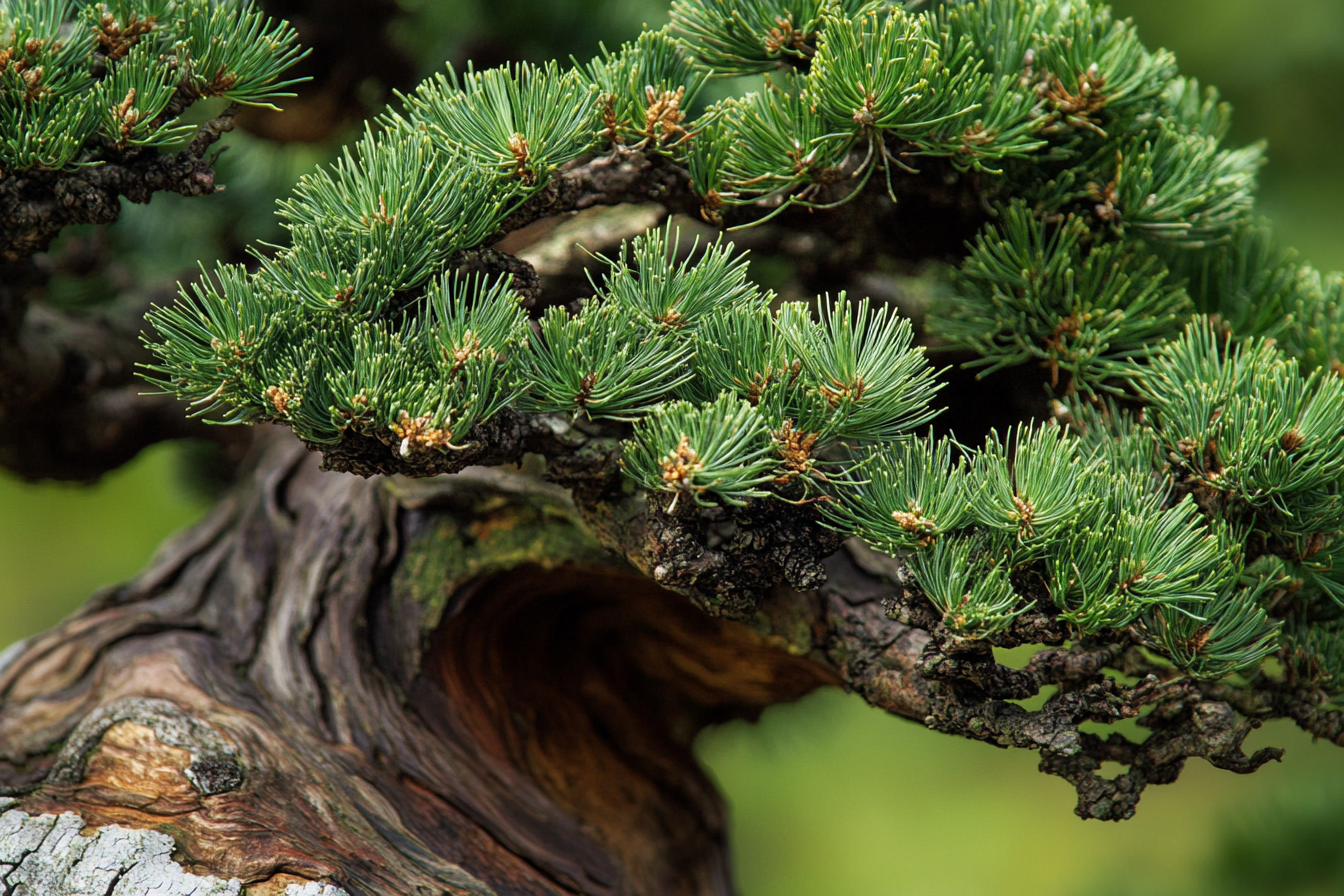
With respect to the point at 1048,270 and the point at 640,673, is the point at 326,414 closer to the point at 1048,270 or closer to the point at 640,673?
the point at 1048,270

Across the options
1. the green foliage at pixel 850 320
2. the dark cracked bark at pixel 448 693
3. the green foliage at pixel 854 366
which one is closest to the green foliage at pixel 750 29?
→ the green foliage at pixel 850 320

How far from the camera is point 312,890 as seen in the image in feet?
2.42

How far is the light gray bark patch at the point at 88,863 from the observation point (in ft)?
2.41

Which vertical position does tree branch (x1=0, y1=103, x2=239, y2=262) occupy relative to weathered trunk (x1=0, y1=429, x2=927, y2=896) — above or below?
above

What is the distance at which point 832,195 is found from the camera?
33.4 inches

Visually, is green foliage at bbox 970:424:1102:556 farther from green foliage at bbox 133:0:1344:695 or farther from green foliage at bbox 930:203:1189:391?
green foliage at bbox 930:203:1189:391

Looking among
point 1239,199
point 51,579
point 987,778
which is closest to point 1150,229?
point 1239,199

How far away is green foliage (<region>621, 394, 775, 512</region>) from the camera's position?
1.93 ft

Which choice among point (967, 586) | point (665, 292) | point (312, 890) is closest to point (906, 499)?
A: point (967, 586)

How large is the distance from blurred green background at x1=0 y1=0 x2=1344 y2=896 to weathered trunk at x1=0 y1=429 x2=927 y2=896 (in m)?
0.45

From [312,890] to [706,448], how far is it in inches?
17.7

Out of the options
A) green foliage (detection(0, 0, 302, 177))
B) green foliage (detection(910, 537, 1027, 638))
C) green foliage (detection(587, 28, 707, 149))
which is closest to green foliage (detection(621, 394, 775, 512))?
green foliage (detection(910, 537, 1027, 638))

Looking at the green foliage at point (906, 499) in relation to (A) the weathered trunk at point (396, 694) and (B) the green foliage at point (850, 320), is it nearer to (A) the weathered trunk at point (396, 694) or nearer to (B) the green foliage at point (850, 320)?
(B) the green foliage at point (850, 320)

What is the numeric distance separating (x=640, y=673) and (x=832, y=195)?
622mm
